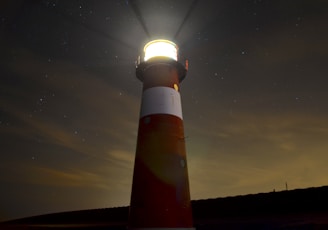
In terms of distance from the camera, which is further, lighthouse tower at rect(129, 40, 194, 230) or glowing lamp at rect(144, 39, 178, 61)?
glowing lamp at rect(144, 39, 178, 61)

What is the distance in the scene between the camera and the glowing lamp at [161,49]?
7500mm

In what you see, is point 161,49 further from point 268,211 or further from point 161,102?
point 268,211

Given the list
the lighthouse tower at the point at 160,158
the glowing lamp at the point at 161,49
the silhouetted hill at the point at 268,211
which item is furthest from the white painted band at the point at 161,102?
the silhouetted hill at the point at 268,211

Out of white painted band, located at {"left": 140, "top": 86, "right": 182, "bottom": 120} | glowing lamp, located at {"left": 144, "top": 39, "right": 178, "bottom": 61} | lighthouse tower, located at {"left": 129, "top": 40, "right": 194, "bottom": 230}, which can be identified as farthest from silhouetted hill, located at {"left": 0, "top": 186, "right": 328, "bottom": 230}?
glowing lamp, located at {"left": 144, "top": 39, "right": 178, "bottom": 61}

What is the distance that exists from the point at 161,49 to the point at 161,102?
5.34 ft

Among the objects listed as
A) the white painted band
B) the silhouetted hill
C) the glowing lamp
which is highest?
the glowing lamp

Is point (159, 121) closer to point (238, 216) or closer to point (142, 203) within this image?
point (142, 203)

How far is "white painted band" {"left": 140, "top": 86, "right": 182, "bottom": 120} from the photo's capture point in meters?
6.72

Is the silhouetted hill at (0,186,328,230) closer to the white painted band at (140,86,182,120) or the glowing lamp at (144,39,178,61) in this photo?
the white painted band at (140,86,182,120)

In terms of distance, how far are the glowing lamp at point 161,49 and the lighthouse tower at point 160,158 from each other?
18cm

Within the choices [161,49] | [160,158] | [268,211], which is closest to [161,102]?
[160,158]

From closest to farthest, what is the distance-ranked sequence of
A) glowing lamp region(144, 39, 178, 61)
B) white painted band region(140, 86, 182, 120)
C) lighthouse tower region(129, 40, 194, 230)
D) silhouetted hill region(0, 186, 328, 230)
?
lighthouse tower region(129, 40, 194, 230) < white painted band region(140, 86, 182, 120) < silhouetted hill region(0, 186, 328, 230) < glowing lamp region(144, 39, 178, 61)

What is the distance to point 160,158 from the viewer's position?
6.30 meters

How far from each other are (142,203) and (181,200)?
835 millimetres
